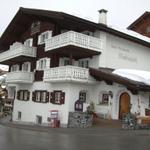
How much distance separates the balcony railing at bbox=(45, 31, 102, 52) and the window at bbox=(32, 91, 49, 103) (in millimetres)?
4623

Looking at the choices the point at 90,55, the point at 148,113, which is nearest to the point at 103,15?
the point at 90,55

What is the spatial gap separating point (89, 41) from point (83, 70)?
2.42m

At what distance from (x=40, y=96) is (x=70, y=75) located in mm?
6820

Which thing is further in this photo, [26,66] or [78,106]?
[26,66]

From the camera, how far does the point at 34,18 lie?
113 ft

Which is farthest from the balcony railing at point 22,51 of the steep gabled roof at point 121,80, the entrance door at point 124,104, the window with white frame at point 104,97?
the entrance door at point 124,104

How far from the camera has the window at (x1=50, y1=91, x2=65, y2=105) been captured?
2692 cm

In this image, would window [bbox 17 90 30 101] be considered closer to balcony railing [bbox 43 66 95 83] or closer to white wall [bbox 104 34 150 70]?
balcony railing [bbox 43 66 95 83]

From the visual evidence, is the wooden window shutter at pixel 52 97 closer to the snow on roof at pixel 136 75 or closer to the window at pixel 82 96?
the window at pixel 82 96

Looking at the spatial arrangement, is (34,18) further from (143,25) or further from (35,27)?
(143,25)

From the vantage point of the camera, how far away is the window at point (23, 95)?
3366 cm

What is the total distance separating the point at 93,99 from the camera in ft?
90.2

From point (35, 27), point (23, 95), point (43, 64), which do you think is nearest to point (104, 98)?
point (43, 64)

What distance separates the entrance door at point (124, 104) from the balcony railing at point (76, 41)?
456 cm
